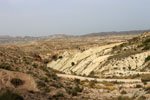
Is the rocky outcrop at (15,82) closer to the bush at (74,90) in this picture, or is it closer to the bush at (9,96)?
the bush at (9,96)

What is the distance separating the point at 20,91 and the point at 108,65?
25.5 meters

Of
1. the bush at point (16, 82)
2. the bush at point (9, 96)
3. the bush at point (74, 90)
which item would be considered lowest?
the bush at point (74, 90)

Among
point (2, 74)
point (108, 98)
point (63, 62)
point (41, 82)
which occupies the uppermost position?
point (2, 74)

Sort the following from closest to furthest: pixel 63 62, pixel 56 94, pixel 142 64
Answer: pixel 56 94
pixel 142 64
pixel 63 62

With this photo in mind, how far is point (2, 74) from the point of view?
13391 mm

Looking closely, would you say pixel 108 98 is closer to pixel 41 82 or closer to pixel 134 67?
pixel 41 82

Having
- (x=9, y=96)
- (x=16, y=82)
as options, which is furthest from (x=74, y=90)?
(x=9, y=96)

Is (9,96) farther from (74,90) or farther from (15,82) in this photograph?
(74,90)

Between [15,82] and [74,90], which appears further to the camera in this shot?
[74,90]

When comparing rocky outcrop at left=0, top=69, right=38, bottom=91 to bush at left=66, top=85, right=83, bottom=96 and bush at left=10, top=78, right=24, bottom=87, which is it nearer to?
bush at left=10, top=78, right=24, bottom=87

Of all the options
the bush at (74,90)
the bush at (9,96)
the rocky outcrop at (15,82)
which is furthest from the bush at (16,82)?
the bush at (74,90)

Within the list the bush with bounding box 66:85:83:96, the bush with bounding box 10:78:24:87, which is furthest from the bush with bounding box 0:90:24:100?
the bush with bounding box 66:85:83:96

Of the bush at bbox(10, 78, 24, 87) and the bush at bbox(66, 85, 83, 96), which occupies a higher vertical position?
the bush at bbox(10, 78, 24, 87)

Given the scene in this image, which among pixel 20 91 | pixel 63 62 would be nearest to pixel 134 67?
pixel 20 91
